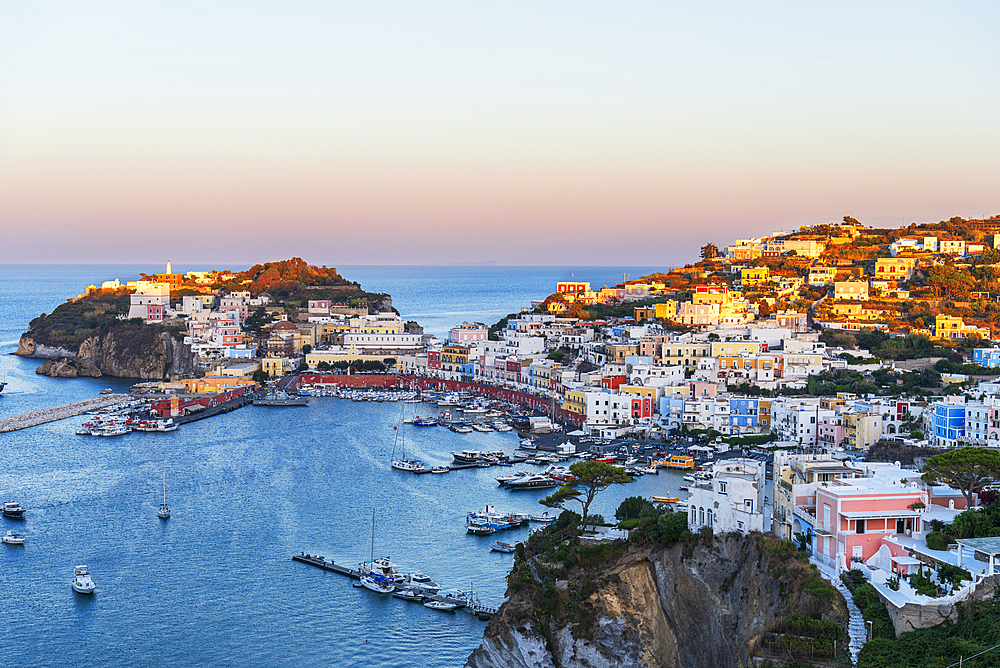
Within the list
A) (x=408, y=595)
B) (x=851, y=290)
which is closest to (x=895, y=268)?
(x=851, y=290)

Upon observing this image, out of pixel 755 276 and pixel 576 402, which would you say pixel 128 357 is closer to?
pixel 576 402

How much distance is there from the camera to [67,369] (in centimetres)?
3697

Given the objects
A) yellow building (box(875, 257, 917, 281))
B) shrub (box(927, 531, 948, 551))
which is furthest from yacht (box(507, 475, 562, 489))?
yellow building (box(875, 257, 917, 281))

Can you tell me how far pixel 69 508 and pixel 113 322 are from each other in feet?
85.2

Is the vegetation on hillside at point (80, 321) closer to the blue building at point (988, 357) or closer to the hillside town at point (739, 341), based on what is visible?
the hillside town at point (739, 341)

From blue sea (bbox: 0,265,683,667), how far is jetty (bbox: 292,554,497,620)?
0.14 meters

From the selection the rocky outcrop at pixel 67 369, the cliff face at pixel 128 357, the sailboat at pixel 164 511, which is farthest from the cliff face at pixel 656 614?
the rocky outcrop at pixel 67 369

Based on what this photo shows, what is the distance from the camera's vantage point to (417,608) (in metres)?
12.6

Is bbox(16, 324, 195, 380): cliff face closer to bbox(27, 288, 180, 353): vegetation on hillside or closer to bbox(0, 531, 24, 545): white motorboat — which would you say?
bbox(27, 288, 180, 353): vegetation on hillside

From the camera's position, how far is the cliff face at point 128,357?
121 ft

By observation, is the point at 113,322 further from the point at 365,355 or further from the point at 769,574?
the point at 769,574

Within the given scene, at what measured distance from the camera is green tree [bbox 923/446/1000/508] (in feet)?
34.1

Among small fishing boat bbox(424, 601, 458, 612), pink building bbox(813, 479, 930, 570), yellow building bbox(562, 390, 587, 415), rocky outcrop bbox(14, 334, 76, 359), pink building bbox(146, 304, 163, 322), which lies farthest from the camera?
pink building bbox(146, 304, 163, 322)

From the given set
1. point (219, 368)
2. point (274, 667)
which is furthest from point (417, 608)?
point (219, 368)
